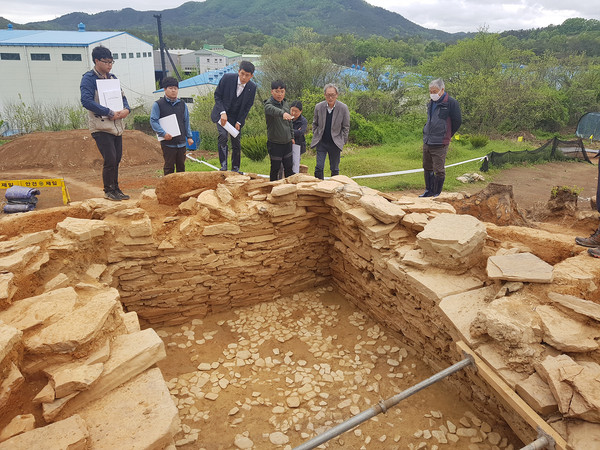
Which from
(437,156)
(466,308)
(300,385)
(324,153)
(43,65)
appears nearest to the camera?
(466,308)

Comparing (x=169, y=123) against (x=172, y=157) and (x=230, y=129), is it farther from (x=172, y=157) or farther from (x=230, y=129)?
(x=230, y=129)

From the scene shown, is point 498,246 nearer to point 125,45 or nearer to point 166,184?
point 166,184

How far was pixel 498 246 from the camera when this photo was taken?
4.31 meters

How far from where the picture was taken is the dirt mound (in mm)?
13133

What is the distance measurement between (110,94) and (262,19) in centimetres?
13956

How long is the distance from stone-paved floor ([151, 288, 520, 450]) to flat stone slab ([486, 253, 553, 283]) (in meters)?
1.35

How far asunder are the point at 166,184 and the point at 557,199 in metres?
6.73

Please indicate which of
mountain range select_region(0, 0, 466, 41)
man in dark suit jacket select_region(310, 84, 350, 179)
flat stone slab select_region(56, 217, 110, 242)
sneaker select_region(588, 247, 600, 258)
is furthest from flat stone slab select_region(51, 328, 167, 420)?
mountain range select_region(0, 0, 466, 41)

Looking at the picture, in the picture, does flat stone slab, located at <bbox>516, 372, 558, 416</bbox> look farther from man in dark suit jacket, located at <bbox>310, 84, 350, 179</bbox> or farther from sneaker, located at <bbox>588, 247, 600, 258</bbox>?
man in dark suit jacket, located at <bbox>310, 84, 350, 179</bbox>

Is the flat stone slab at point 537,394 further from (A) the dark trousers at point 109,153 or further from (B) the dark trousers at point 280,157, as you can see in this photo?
(A) the dark trousers at point 109,153

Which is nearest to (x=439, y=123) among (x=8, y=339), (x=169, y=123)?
(x=169, y=123)

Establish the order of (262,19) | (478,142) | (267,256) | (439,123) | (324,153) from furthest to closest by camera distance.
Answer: (262,19), (478,142), (324,153), (439,123), (267,256)

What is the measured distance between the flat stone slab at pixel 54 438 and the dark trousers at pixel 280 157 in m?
4.84

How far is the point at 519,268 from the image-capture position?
3660 millimetres
